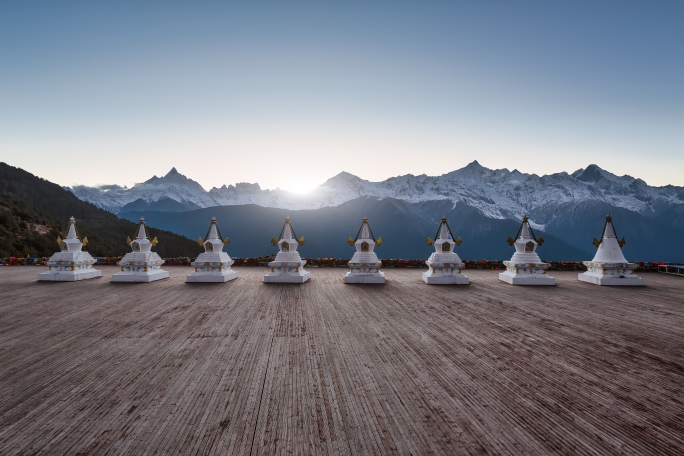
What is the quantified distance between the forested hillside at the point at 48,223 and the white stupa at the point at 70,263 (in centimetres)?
591

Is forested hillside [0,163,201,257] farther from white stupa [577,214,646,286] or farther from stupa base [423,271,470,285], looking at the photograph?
white stupa [577,214,646,286]

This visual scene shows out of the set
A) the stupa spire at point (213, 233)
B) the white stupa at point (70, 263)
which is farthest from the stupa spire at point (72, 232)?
the stupa spire at point (213, 233)

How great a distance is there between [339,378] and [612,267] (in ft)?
43.1

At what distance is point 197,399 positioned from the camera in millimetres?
3898

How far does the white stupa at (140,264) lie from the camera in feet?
41.8

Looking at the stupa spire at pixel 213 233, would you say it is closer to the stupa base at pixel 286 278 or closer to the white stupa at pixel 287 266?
the white stupa at pixel 287 266

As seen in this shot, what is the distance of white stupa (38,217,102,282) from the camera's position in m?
13.0

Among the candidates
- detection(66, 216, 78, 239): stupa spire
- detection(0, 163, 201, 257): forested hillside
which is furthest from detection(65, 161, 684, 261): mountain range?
detection(66, 216, 78, 239): stupa spire

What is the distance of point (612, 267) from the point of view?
12.6m

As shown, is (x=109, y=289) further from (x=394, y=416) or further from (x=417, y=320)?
(x=394, y=416)

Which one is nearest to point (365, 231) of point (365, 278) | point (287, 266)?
point (365, 278)

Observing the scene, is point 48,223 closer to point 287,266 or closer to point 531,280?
point 287,266

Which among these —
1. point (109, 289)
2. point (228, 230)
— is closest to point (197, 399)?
Answer: point (109, 289)

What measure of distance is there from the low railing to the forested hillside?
102 ft
